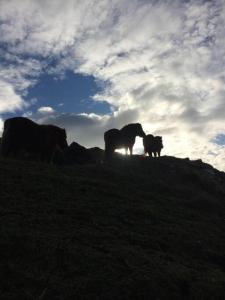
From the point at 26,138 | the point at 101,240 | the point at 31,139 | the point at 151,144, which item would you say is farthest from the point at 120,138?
the point at 101,240

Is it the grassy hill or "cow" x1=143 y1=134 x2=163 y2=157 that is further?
"cow" x1=143 y1=134 x2=163 y2=157

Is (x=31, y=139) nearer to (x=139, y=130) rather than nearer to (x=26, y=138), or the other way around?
(x=26, y=138)

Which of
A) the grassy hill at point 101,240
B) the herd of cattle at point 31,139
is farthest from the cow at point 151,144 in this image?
the grassy hill at point 101,240


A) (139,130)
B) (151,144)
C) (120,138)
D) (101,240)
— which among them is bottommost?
(101,240)

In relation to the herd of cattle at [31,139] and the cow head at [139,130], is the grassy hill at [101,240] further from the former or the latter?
the cow head at [139,130]

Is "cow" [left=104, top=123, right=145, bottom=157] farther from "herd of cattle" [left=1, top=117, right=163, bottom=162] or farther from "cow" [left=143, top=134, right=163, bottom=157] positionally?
"herd of cattle" [left=1, top=117, right=163, bottom=162]

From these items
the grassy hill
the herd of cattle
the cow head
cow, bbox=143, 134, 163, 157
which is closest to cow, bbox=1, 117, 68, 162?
the herd of cattle

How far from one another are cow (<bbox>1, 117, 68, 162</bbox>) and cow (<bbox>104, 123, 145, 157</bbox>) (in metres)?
13.8

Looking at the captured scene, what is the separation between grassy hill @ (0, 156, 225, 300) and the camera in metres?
11.0

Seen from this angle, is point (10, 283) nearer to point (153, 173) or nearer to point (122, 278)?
point (122, 278)

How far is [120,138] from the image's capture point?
4388 cm

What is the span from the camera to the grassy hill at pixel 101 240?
10969 millimetres

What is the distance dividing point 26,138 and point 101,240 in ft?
52.4

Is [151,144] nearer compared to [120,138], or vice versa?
[120,138]
